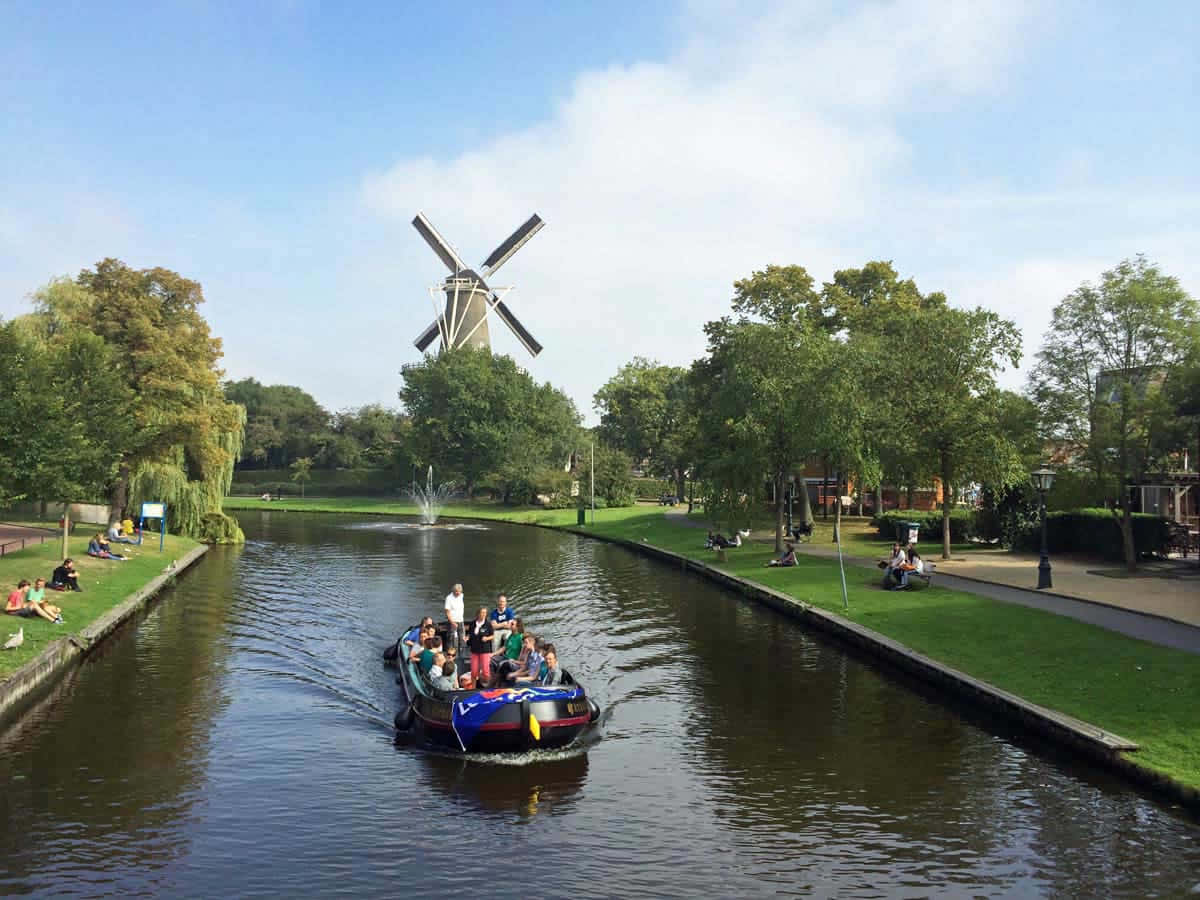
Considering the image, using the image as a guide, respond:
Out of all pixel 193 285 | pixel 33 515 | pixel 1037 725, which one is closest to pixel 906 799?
pixel 1037 725

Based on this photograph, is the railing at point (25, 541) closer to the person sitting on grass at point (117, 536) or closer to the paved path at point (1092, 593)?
the person sitting on grass at point (117, 536)

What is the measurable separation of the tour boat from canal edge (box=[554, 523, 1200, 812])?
780cm

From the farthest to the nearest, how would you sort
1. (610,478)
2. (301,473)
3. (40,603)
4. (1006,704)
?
(301,473)
(610,478)
(40,603)
(1006,704)

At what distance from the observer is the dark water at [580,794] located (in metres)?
11.2

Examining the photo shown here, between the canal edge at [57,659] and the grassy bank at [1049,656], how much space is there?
18.8 metres

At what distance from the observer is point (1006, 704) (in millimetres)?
17656

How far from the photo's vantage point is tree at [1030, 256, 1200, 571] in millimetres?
31516

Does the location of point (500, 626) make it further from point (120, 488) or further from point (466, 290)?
point (466, 290)

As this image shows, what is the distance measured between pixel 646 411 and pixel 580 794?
297 ft

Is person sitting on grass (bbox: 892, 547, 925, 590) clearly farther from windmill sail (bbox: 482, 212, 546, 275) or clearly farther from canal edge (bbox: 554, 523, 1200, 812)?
windmill sail (bbox: 482, 212, 546, 275)

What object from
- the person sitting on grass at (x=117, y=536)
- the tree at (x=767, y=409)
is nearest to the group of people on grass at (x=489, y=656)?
the tree at (x=767, y=409)

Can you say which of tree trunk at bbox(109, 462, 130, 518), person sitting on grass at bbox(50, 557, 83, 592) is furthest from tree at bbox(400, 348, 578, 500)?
person sitting on grass at bbox(50, 557, 83, 592)

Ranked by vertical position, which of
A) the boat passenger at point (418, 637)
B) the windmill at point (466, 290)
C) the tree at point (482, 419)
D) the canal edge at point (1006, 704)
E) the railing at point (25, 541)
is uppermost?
the windmill at point (466, 290)

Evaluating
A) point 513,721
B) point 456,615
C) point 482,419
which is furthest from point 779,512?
point 482,419
